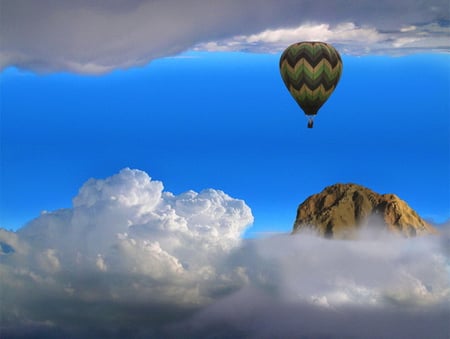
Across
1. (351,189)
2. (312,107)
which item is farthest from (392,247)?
(312,107)

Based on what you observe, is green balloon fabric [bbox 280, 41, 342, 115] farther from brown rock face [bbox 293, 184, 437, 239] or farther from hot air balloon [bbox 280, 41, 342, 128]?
brown rock face [bbox 293, 184, 437, 239]

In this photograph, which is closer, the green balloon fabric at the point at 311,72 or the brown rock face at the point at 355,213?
the green balloon fabric at the point at 311,72

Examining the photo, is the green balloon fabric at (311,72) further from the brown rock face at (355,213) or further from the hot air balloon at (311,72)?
the brown rock face at (355,213)

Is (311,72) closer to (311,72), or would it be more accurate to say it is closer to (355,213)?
(311,72)

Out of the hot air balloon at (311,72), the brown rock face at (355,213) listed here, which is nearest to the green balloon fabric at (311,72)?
the hot air balloon at (311,72)

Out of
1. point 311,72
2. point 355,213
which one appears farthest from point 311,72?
point 355,213

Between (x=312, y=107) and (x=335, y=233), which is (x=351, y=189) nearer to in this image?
(x=335, y=233)

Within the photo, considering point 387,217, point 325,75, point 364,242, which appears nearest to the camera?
point 325,75
